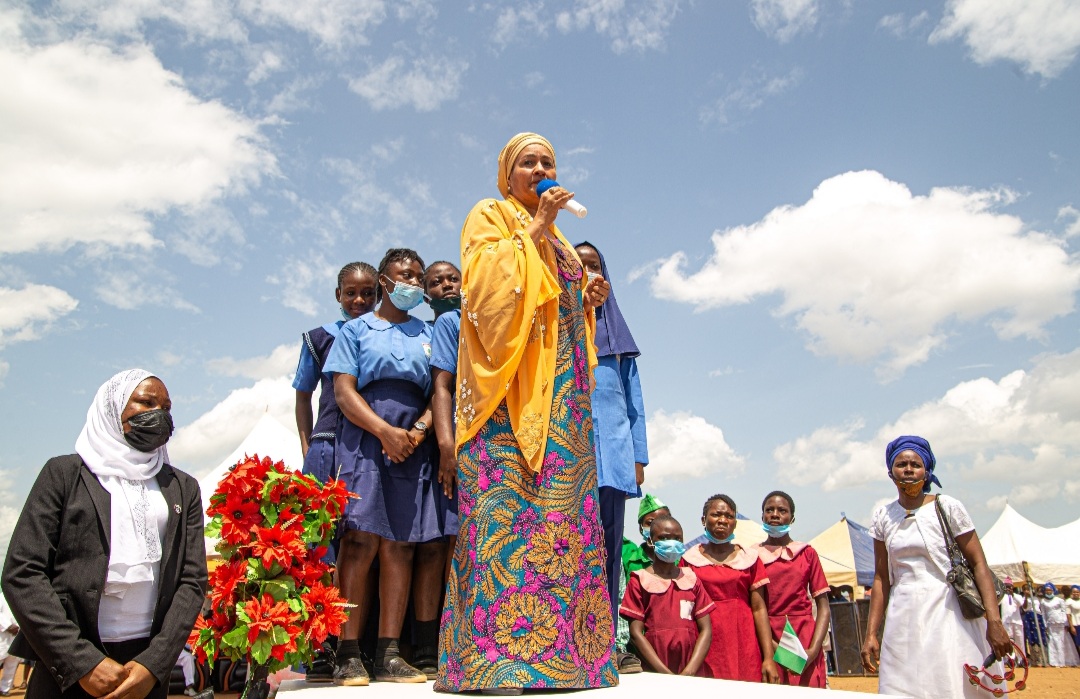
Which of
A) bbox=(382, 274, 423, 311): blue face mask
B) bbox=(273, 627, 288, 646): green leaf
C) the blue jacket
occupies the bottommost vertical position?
bbox=(273, 627, 288, 646): green leaf

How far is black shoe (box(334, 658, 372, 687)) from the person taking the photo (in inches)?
132

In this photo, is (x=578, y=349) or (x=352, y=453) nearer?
(x=578, y=349)

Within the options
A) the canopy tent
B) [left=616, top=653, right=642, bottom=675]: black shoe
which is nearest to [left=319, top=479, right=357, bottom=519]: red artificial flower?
[left=616, top=653, right=642, bottom=675]: black shoe

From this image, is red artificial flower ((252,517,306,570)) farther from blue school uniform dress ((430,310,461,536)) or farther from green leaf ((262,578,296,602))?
blue school uniform dress ((430,310,461,536))

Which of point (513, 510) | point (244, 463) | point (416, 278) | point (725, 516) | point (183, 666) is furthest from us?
point (183, 666)

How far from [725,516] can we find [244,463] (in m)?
3.95

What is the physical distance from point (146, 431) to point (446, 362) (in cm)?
137

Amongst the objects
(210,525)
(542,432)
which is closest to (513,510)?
(542,432)

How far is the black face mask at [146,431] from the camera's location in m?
3.22

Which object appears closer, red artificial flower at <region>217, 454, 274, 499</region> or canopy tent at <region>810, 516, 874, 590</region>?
red artificial flower at <region>217, 454, 274, 499</region>

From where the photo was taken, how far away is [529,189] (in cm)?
362

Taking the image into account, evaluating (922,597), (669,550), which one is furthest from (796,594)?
(922,597)

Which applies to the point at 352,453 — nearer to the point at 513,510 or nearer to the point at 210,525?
the point at 210,525

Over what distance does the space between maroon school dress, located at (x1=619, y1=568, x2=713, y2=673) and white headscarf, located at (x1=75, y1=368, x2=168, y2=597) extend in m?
3.40
